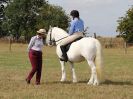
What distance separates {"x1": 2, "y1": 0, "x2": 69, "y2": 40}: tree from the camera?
89.2 m

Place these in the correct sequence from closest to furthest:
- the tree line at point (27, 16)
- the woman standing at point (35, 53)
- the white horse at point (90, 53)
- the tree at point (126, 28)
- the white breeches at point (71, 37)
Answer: the white horse at point (90, 53) < the white breeches at point (71, 37) < the woman standing at point (35, 53) < the tree at point (126, 28) < the tree line at point (27, 16)

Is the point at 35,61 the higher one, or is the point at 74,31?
the point at 74,31

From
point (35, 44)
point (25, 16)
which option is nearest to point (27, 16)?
point (25, 16)

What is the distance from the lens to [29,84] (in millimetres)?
14172

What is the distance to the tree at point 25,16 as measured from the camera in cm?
8919

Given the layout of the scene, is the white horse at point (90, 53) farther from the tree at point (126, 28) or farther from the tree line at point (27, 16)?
the tree line at point (27, 16)

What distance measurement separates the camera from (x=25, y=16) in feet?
297

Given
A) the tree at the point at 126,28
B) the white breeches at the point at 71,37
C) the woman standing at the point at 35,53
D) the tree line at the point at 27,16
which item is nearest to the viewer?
the white breeches at the point at 71,37

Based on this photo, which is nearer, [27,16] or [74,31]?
[74,31]

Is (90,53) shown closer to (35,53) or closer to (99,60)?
(99,60)

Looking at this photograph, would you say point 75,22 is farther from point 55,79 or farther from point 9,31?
point 9,31

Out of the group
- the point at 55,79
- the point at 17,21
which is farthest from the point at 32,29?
the point at 55,79

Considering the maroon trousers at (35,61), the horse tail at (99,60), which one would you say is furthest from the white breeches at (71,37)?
the maroon trousers at (35,61)

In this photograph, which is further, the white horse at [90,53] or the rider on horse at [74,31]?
the rider on horse at [74,31]
